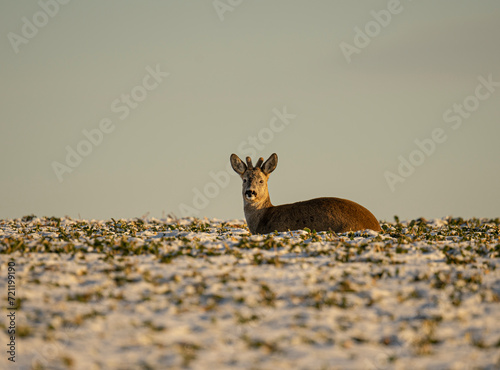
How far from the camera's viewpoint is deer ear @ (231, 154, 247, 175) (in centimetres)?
1694

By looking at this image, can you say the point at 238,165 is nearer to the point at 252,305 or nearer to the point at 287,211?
the point at 287,211

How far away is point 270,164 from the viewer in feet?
55.2

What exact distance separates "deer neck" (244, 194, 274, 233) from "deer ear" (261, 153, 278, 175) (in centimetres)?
80

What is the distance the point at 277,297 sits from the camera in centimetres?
878

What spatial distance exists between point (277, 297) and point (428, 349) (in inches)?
89.3

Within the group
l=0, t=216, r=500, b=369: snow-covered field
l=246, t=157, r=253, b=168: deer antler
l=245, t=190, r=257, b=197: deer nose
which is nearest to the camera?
l=0, t=216, r=500, b=369: snow-covered field

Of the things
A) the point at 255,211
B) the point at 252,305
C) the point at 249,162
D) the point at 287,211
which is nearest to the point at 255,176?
the point at 249,162

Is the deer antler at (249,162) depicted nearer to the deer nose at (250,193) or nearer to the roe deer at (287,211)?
the roe deer at (287,211)

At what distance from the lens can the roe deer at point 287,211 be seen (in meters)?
15.2

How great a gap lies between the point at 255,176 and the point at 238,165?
0.64 meters

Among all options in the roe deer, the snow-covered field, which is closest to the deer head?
the roe deer

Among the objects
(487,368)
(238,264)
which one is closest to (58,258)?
(238,264)

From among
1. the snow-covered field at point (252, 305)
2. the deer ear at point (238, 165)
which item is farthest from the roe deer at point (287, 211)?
the snow-covered field at point (252, 305)

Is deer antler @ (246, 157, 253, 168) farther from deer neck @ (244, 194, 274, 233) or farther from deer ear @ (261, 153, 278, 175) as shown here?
deer neck @ (244, 194, 274, 233)
